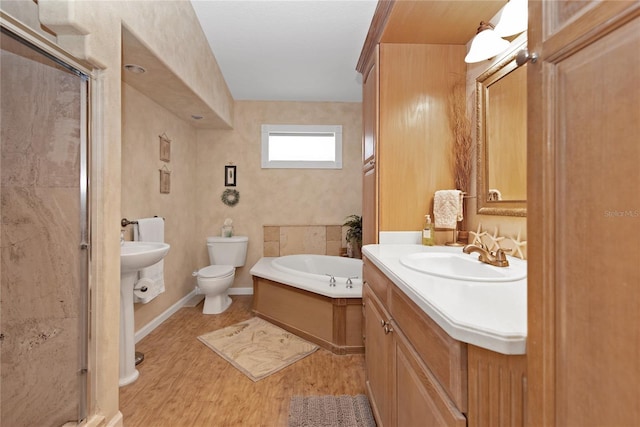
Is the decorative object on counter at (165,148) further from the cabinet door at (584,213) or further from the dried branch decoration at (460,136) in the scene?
the cabinet door at (584,213)

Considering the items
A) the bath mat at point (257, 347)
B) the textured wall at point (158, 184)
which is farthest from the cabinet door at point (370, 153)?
the textured wall at point (158, 184)

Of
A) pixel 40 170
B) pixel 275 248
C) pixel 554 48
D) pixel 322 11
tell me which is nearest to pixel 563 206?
pixel 554 48

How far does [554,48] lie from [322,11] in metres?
2.23

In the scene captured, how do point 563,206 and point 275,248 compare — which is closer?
point 563,206

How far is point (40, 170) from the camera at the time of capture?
4.20 feet

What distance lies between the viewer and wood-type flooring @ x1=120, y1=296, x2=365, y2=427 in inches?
64.0

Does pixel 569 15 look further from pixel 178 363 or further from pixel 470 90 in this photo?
pixel 178 363

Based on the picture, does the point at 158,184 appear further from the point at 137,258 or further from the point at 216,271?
the point at 137,258

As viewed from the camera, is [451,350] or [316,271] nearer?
[451,350]

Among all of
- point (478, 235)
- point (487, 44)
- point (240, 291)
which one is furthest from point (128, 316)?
point (487, 44)

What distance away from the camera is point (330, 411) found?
5.45 ft

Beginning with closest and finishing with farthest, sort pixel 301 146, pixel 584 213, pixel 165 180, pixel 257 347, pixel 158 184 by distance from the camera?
pixel 584 213, pixel 257 347, pixel 158 184, pixel 165 180, pixel 301 146

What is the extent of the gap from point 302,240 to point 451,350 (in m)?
3.18

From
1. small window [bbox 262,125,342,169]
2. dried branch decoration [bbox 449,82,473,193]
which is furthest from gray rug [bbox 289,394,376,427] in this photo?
small window [bbox 262,125,342,169]
